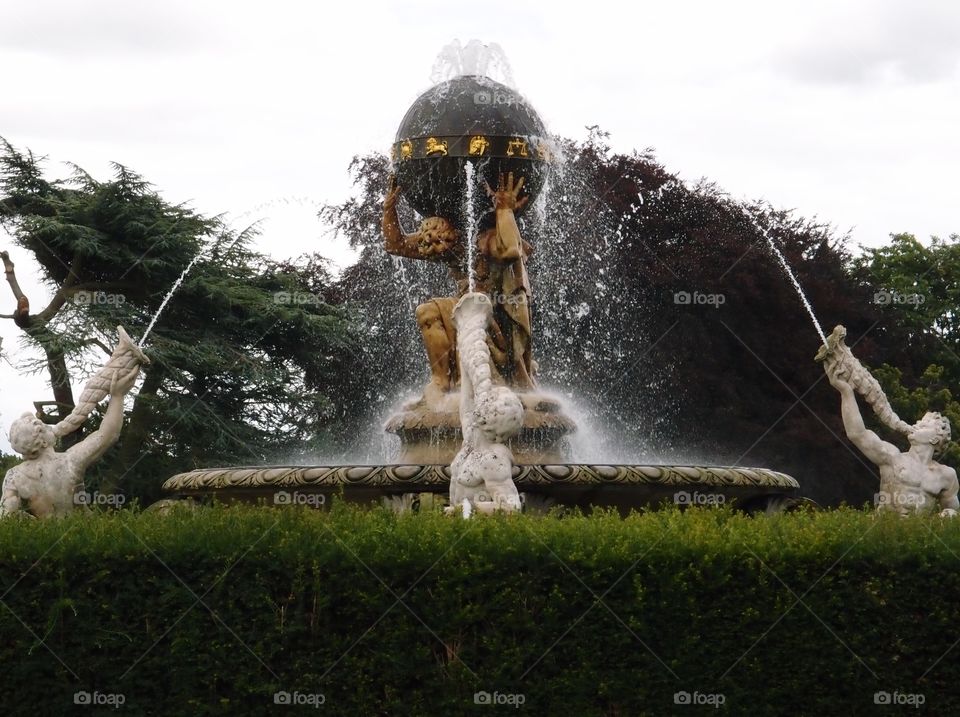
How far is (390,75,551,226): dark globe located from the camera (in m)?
14.5

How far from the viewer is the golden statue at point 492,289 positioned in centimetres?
1462

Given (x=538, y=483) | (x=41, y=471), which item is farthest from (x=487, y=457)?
(x=41, y=471)

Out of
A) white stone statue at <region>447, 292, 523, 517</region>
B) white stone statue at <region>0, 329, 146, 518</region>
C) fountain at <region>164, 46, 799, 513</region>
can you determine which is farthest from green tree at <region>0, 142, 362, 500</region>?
white stone statue at <region>447, 292, 523, 517</region>

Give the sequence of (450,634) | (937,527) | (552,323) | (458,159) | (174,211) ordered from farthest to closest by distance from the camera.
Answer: (174,211)
(552,323)
(458,159)
(937,527)
(450,634)

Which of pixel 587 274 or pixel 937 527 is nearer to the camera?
pixel 937 527

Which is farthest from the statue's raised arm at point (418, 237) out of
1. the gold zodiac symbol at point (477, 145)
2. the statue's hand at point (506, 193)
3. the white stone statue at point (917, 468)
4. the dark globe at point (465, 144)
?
the white stone statue at point (917, 468)

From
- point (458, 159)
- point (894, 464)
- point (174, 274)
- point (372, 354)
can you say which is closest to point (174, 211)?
point (174, 274)

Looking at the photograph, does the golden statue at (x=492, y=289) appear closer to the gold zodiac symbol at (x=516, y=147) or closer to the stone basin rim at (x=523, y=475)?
the gold zodiac symbol at (x=516, y=147)

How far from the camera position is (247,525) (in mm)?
9672

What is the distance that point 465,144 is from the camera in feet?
47.5

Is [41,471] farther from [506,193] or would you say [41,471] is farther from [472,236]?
[506,193]

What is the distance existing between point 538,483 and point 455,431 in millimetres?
2879

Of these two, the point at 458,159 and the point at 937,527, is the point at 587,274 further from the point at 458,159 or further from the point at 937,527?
the point at 937,527

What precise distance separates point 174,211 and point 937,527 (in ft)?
69.8
